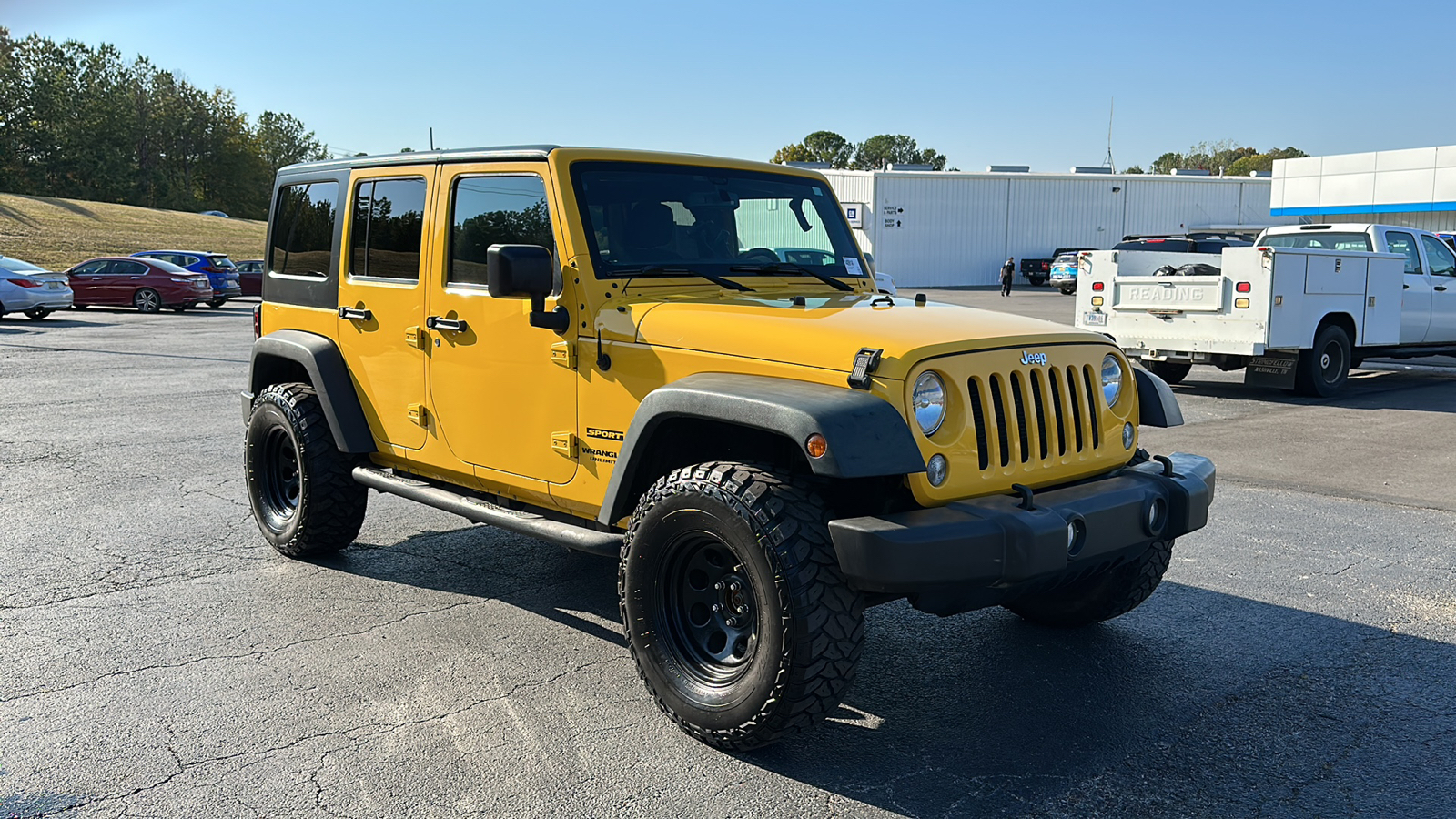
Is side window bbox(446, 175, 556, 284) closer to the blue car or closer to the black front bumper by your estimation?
the black front bumper

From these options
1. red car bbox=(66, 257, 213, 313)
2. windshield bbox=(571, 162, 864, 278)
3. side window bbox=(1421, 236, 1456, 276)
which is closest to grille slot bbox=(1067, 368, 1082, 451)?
windshield bbox=(571, 162, 864, 278)

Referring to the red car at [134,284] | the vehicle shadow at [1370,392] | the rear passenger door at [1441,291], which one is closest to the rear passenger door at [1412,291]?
the rear passenger door at [1441,291]

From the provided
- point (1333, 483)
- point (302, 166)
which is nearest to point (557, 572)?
point (302, 166)

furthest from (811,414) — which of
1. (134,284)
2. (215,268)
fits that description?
(215,268)

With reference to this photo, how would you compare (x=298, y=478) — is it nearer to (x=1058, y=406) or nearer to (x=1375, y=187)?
(x=1058, y=406)

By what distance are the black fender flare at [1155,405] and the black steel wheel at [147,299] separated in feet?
91.4

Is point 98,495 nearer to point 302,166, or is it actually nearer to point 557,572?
point 302,166

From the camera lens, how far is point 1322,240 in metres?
15.2

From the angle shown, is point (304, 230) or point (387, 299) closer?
point (387, 299)

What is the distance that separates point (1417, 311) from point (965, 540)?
14028mm

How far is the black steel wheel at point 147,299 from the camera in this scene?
28000 millimetres

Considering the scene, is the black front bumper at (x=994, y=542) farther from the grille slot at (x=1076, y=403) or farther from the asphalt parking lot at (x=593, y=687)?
the asphalt parking lot at (x=593, y=687)

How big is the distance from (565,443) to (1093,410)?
204cm

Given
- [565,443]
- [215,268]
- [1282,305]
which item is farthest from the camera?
[215,268]
